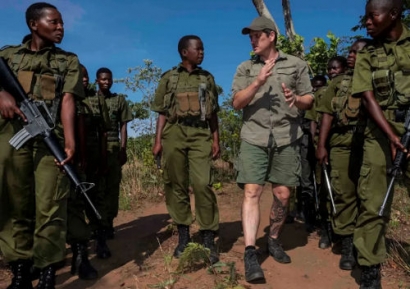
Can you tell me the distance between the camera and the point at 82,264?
13.6 ft

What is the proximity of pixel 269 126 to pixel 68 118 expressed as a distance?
180 cm

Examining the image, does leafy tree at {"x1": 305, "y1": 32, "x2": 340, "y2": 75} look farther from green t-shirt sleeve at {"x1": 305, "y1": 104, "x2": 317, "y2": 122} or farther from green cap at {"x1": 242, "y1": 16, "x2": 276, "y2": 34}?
green cap at {"x1": 242, "y1": 16, "x2": 276, "y2": 34}

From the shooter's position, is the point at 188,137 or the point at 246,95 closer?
the point at 246,95

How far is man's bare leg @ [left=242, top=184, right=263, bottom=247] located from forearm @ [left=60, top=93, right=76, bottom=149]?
161 cm

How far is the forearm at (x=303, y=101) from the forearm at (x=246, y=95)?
416mm

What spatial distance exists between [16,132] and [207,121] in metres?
1.95

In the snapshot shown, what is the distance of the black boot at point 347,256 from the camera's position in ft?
13.3

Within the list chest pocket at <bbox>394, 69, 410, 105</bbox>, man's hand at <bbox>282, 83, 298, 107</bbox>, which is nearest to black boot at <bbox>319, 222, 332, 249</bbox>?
man's hand at <bbox>282, 83, 298, 107</bbox>

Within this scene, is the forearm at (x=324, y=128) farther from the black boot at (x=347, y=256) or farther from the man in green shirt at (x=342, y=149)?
the black boot at (x=347, y=256)

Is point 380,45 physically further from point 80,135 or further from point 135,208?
point 135,208

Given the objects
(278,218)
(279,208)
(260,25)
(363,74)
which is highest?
(260,25)

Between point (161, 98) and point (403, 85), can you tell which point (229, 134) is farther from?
point (403, 85)

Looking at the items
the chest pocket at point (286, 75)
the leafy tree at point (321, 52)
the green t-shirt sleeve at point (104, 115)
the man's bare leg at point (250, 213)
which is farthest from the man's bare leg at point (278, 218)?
the leafy tree at point (321, 52)

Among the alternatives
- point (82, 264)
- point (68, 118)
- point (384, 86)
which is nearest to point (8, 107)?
point (68, 118)
